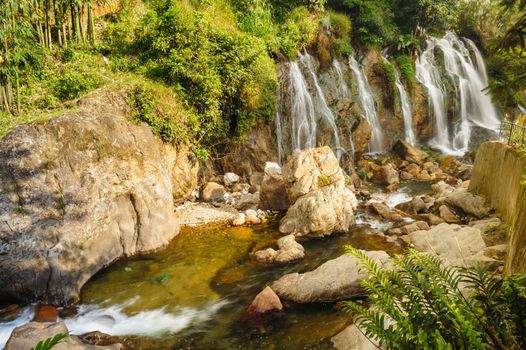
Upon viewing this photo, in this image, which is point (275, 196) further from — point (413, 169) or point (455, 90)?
point (455, 90)

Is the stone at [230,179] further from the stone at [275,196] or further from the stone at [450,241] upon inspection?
the stone at [450,241]

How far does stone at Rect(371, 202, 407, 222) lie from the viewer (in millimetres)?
11812

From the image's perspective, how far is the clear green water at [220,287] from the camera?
6176mm

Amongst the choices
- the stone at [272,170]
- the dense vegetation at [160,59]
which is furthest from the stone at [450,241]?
the stone at [272,170]

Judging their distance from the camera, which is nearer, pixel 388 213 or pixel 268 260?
pixel 268 260

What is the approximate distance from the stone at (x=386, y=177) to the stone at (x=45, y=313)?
13480mm

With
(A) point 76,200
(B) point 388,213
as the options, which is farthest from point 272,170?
(A) point 76,200

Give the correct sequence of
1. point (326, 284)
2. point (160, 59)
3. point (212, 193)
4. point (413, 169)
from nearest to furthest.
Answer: point (326, 284) → point (212, 193) → point (160, 59) → point (413, 169)

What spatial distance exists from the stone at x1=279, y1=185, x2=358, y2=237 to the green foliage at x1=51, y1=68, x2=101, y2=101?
8.06m

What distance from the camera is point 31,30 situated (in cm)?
1259

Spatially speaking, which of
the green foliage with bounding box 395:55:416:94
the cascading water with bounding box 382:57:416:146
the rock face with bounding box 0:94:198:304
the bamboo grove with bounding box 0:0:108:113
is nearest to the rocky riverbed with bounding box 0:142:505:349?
the rock face with bounding box 0:94:198:304

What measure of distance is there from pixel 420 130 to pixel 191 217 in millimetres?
16838

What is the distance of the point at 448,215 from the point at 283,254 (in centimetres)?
574

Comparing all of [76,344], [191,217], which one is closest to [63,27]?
[191,217]
